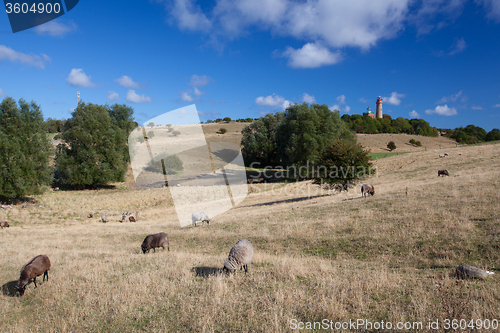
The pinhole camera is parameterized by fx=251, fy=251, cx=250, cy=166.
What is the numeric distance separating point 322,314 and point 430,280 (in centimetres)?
346

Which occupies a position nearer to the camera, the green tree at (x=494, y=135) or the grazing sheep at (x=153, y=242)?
the grazing sheep at (x=153, y=242)

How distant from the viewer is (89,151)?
42.0 metres

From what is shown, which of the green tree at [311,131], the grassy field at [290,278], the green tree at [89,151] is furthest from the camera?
the green tree at [311,131]

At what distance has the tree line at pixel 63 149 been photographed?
30578 millimetres

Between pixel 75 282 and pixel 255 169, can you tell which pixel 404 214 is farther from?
pixel 255 169

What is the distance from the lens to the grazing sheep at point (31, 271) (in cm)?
797

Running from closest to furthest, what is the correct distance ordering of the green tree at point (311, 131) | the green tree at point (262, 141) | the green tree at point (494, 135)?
the green tree at point (311, 131), the green tree at point (262, 141), the green tree at point (494, 135)

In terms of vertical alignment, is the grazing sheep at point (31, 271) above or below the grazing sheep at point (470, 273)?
below

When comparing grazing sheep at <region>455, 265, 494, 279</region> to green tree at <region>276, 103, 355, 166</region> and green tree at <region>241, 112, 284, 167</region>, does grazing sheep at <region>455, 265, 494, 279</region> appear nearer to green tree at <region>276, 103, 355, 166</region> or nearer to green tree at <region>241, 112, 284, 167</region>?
green tree at <region>276, 103, 355, 166</region>

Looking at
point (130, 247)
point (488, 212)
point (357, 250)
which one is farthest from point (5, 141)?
point (488, 212)

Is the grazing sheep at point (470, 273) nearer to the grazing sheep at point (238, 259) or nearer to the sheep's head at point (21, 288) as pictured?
the grazing sheep at point (238, 259)

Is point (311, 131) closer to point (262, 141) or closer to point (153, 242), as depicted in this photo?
point (262, 141)

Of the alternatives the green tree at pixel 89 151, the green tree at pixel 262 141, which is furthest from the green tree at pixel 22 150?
the green tree at pixel 262 141

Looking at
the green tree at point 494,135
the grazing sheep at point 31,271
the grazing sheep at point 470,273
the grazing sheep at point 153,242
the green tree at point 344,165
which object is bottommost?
the grazing sheep at point 153,242
